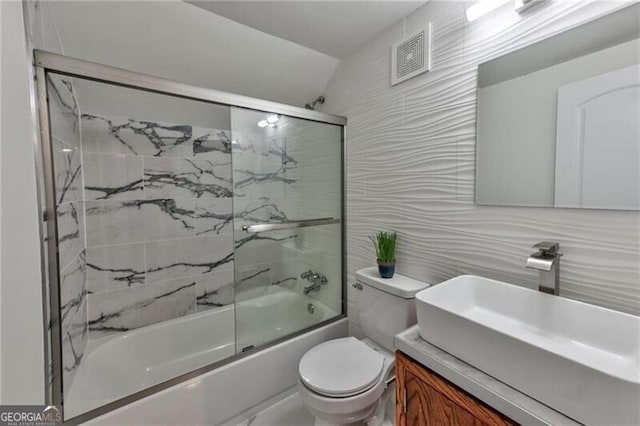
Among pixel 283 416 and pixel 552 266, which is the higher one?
pixel 552 266

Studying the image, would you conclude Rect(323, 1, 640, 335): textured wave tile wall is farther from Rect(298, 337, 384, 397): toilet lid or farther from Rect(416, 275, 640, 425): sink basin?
Rect(298, 337, 384, 397): toilet lid

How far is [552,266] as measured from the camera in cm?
92

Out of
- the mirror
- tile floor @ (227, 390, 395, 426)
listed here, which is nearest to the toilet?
tile floor @ (227, 390, 395, 426)

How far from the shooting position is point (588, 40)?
0.96m

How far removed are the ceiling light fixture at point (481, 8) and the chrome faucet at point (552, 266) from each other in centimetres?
105

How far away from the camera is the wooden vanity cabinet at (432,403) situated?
77 cm

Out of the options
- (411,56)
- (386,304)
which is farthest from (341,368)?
(411,56)

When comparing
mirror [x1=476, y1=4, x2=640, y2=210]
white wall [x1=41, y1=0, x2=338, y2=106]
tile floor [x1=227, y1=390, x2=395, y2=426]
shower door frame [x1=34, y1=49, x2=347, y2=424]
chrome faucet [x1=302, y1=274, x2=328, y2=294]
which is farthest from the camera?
chrome faucet [x1=302, y1=274, x2=328, y2=294]

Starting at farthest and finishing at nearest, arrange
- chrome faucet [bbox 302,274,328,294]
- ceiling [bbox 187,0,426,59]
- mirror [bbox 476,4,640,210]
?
chrome faucet [bbox 302,274,328,294] < ceiling [bbox 187,0,426,59] < mirror [bbox 476,4,640,210]

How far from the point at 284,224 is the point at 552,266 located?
4.87ft

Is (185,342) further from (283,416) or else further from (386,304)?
(386,304)

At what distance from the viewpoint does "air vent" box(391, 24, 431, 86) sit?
1.45m

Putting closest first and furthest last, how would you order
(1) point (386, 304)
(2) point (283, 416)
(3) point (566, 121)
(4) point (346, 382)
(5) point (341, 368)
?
(3) point (566, 121), (4) point (346, 382), (5) point (341, 368), (1) point (386, 304), (2) point (283, 416)

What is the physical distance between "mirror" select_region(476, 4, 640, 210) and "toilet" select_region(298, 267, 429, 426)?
0.69m
